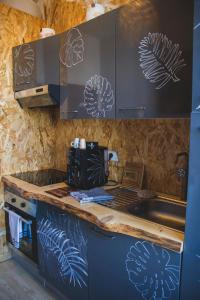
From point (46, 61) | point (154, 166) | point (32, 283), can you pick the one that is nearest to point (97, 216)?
Result: point (154, 166)

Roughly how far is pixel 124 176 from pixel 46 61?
1.17 m

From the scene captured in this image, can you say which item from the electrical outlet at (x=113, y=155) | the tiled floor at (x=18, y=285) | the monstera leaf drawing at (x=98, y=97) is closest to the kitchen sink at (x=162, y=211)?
the electrical outlet at (x=113, y=155)

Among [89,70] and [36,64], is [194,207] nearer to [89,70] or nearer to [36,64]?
[89,70]

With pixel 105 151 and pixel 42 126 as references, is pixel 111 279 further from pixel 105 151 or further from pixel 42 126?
pixel 42 126

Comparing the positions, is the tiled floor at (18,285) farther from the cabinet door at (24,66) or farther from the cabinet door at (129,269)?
the cabinet door at (24,66)

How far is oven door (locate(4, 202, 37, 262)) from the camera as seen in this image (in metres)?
2.01

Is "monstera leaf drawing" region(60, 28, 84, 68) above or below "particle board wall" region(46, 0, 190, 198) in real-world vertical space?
above

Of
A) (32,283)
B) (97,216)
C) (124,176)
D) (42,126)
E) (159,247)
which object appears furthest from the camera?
(42,126)

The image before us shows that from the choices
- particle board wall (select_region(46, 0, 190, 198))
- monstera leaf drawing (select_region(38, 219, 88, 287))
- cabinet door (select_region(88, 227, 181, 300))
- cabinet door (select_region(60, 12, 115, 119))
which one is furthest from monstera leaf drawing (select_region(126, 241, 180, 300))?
cabinet door (select_region(60, 12, 115, 119))

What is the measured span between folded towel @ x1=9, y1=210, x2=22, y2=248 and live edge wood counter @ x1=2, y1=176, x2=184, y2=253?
465 mm

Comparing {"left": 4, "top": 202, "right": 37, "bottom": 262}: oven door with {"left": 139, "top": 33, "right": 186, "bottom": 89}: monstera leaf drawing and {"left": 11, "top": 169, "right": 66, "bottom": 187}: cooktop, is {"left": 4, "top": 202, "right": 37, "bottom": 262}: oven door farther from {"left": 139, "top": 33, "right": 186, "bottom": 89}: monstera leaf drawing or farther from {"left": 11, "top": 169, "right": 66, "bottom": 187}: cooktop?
{"left": 139, "top": 33, "right": 186, "bottom": 89}: monstera leaf drawing

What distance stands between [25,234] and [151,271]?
1425 mm

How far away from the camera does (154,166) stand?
1813 millimetres

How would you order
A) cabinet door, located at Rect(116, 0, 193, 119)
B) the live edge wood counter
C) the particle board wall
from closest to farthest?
the live edge wood counter, cabinet door, located at Rect(116, 0, 193, 119), the particle board wall
